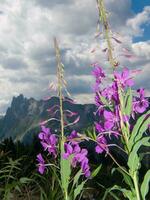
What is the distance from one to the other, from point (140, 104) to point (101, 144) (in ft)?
1.78

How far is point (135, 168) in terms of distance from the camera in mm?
4234

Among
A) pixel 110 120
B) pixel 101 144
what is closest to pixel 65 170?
pixel 101 144

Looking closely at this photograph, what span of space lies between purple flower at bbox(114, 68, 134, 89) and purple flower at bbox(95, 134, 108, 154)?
530 mm

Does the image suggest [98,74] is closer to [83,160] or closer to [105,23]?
[105,23]

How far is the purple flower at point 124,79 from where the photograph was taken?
13.8ft

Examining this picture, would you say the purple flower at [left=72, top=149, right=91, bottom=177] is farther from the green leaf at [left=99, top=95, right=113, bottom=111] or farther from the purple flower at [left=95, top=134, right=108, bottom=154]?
the green leaf at [left=99, top=95, right=113, bottom=111]

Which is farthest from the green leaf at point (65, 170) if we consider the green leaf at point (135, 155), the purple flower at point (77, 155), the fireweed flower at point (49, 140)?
the green leaf at point (135, 155)

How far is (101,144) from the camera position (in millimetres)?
4359

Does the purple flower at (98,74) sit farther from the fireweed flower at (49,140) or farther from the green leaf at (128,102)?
the fireweed flower at (49,140)

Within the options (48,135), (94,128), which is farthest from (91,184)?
(94,128)

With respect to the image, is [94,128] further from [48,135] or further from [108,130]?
[48,135]

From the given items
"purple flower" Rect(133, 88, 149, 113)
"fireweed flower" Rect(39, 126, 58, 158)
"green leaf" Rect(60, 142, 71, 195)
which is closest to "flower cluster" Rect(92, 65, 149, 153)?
"purple flower" Rect(133, 88, 149, 113)

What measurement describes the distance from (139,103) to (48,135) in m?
1.80

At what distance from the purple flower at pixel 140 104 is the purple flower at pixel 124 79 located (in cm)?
22
